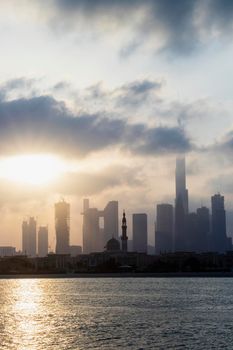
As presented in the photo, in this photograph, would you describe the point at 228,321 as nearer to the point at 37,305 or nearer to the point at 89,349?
the point at 89,349

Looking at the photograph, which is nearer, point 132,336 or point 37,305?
point 132,336

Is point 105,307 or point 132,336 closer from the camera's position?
point 132,336

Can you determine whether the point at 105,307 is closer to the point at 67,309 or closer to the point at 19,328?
the point at 67,309

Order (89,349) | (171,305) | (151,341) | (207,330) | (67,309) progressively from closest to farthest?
(89,349) < (151,341) < (207,330) < (67,309) < (171,305)

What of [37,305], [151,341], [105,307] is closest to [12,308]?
[37,305]

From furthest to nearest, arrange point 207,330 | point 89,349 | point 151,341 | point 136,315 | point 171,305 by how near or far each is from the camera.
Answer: point 171,305
point 136,315
point 207,330
point 151,341
point 89,349

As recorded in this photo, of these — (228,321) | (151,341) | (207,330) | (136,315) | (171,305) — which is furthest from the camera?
(171,305)

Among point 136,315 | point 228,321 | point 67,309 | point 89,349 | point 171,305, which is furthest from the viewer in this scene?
point 171,305

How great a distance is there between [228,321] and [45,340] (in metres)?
25.1

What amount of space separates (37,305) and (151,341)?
50.1m

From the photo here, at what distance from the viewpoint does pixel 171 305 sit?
104 m

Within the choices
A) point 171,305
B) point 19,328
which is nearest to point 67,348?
point 19,328

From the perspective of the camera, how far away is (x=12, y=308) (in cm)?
10194

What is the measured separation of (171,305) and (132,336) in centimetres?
4043
